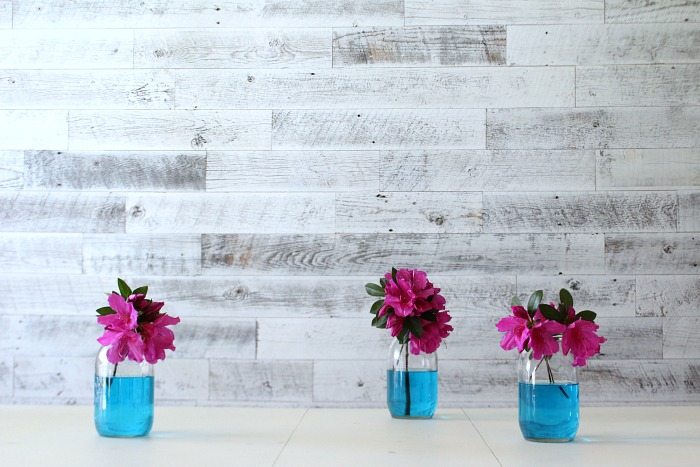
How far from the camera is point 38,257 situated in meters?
2.26

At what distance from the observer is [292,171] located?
2240mm

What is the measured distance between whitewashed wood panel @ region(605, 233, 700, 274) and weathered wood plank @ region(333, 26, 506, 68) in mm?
550

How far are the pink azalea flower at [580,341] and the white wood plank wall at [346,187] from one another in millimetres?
785

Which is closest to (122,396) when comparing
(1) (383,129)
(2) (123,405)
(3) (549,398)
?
(2) (123,405)

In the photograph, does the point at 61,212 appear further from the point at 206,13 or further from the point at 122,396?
the point at 122,396

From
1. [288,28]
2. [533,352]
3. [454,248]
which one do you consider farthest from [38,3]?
[533,352]

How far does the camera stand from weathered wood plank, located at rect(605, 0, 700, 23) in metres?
2.23

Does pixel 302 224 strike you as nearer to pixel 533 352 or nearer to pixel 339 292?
pixel 339 292

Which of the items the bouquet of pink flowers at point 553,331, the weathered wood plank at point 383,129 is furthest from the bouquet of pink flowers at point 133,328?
the weathered wood plank at point 383,129

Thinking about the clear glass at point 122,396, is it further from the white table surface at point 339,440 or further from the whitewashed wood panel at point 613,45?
the whitewashed wood panel at point 613,45

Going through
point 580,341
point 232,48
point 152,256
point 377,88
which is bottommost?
point 580,341

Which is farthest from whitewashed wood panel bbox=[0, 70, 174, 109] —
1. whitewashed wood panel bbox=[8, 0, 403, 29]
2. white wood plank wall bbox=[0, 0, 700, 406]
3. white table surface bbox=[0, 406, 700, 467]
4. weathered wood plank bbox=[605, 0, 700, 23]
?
weathered wood plank bbox=[605, 0, 700, 23]

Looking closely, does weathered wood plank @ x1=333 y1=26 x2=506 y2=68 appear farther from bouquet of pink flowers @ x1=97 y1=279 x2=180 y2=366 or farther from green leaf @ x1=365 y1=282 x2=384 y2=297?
bouquet of pink flowers @ x1=97 y1=279 x2=180 y2=366

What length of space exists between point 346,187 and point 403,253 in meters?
0.22
